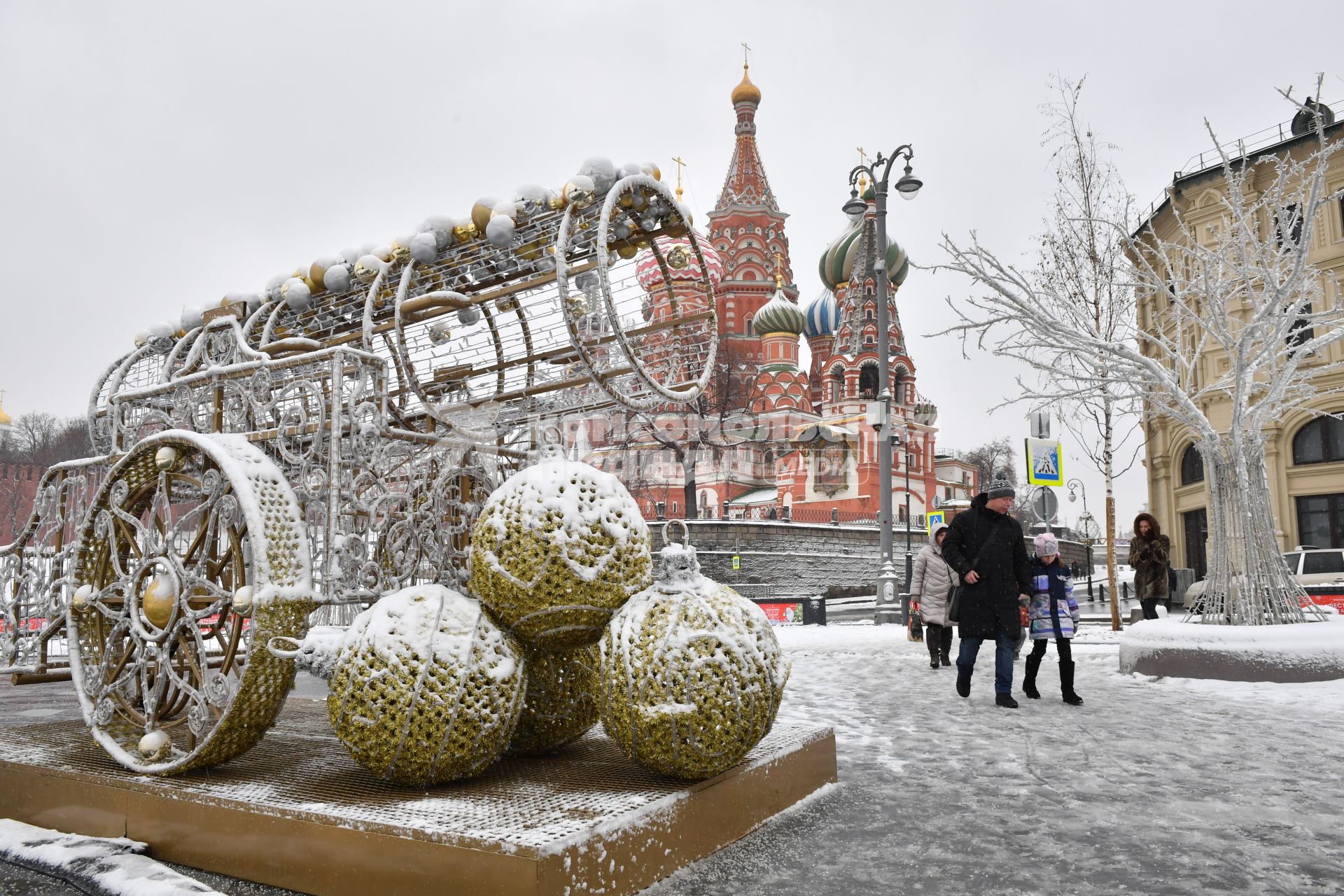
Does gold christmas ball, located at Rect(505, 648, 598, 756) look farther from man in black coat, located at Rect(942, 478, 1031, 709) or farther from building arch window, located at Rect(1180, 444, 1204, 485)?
building arch window, located at Rect(1180, 444, 1204, 485)

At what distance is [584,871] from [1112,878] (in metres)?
1.64

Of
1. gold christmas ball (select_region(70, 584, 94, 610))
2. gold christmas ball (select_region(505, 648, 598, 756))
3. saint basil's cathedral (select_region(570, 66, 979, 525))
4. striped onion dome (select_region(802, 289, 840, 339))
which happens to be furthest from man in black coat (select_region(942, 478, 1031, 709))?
striped onion dome (select_region(802, 289, 840, 339))

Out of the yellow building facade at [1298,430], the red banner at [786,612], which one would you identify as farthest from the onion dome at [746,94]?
the red banner at [786,612]

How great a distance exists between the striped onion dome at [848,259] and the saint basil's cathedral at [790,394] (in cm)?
8

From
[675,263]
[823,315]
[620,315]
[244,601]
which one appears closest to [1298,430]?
[675,263]

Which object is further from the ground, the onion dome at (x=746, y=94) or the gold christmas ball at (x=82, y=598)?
the onion dome at (x=746, y=94)

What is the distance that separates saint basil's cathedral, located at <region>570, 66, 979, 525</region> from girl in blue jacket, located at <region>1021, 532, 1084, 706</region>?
29.2 m

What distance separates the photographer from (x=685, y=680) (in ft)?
9.64

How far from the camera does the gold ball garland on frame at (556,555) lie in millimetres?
3129

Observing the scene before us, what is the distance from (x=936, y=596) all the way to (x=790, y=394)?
3878 cm

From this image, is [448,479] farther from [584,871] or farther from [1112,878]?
[1112,878]

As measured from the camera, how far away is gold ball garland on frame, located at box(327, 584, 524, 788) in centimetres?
294

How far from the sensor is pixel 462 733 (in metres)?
2.97

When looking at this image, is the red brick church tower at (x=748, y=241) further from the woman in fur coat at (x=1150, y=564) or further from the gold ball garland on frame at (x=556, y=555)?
the gold ball garland on frame at (x=556, y=555)
